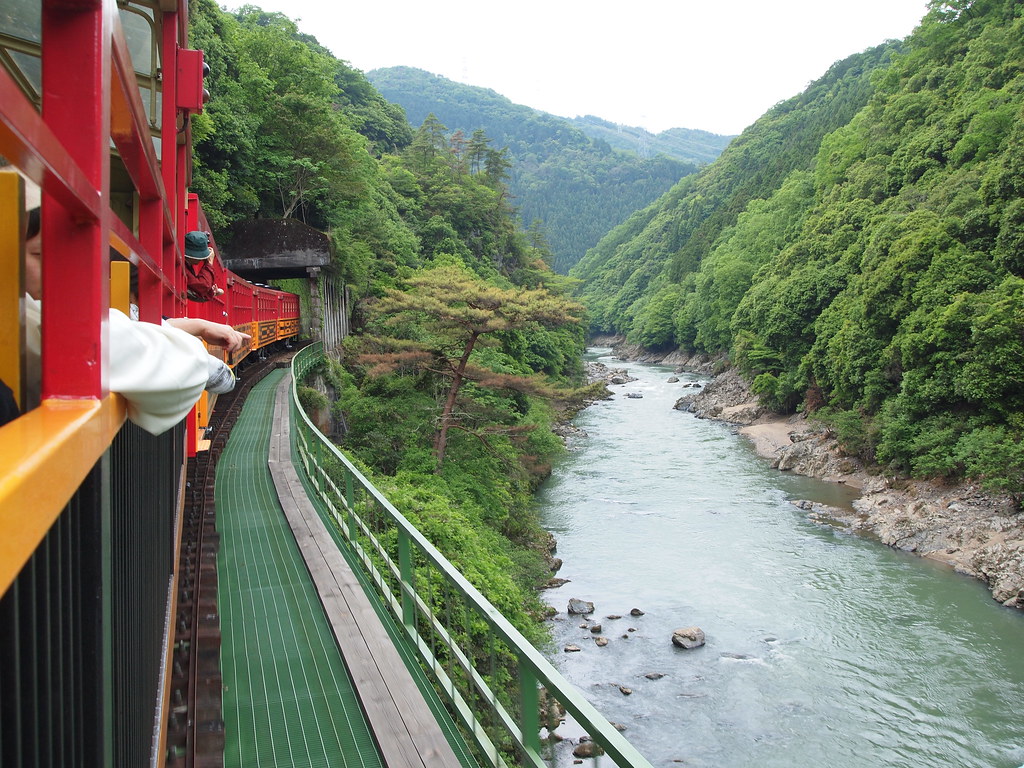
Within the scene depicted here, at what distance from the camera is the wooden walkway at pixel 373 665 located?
13.9ft

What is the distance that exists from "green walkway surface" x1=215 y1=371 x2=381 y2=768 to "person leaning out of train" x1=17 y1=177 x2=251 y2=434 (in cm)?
322

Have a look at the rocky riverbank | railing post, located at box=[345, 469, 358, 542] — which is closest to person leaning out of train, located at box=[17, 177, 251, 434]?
railing post, located at box=[345, 469, 358, 542]

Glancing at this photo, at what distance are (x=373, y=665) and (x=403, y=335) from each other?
21385 millimetres

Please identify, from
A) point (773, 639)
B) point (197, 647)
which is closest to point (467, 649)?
point (197, 647)

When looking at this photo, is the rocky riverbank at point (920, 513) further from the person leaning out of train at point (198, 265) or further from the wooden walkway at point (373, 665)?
the person leaning out of train at point (198, 265)

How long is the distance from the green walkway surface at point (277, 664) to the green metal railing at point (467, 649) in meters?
0.56

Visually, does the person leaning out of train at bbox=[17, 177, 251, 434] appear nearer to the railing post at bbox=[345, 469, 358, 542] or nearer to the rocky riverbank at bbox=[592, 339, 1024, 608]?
the railing post at bbox=[345, 469, 358, 542]

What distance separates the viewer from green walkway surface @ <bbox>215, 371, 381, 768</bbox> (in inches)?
175

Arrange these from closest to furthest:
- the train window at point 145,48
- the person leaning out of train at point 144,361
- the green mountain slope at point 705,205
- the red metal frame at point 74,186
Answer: the red metal frame at point 74,186, the person leaning out of train at point 144,361, the train window at point 145,48, the green mountain slope at point 705,205

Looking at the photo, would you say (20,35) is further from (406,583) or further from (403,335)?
(403,335)

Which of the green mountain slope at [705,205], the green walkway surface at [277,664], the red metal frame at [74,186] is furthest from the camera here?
the green mountain slope at [705,205]

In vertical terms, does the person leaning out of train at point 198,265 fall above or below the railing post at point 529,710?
above

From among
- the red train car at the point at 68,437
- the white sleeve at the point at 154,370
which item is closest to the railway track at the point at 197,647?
the red train car at the point at 68,437

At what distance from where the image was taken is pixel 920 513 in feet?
74.7
